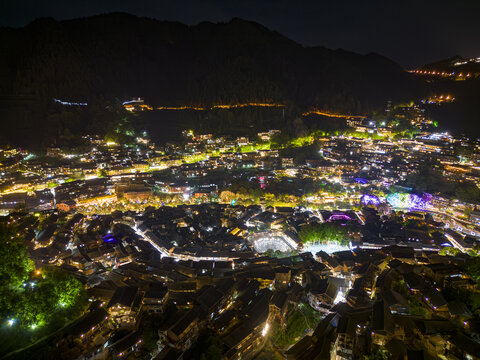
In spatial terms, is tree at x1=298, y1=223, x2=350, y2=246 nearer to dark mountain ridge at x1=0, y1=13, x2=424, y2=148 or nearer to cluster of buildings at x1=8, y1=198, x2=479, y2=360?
cluster of buildings at x1=8, y1=198, x2=479, y2=360

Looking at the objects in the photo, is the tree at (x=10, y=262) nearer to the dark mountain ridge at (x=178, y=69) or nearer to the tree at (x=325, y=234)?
the tree at (x=325, y=234)

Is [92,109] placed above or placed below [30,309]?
above

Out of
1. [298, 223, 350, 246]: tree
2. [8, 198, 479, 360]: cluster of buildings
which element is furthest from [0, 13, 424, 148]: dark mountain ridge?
[298, 223, 350, 246]: tree

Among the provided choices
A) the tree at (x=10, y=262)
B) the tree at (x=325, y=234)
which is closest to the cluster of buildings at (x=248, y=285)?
the tree at (x=325, y=234)

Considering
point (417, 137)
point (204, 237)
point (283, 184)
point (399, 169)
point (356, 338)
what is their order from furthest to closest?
point (417, 137) → point (399, 169) → point (283, 184) → point (204, 237) → point (356, 338)

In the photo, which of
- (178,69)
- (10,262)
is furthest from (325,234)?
(178,69)

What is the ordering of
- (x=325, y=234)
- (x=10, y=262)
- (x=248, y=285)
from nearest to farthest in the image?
1. (x=10, y=262)
2. (x=248, y=285)
3. (x=325, y=234)

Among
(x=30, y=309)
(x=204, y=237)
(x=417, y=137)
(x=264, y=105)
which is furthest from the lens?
(x=264, y=105)

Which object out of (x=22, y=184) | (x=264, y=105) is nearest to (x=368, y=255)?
(x=22, y=184)

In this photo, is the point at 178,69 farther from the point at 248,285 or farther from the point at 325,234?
the point at 248,285

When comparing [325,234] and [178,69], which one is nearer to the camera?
[325,234]

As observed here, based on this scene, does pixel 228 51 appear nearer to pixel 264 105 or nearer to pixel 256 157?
pixel 264 105
